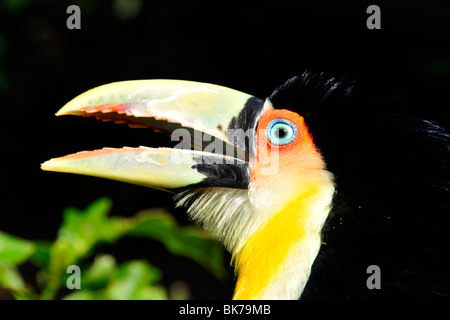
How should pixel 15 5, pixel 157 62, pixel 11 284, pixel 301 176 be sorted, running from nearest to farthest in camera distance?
pixel 301 176 → pixel 11 284 → pixel 15 5 → pixel 157 62

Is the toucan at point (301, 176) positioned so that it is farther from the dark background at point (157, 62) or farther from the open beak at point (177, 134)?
the dark background at point (157, 62)

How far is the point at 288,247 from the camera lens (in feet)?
5.78

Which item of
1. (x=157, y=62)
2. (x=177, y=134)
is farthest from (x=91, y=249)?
(x=157, y=62)

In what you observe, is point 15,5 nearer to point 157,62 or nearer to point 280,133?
point 157,62

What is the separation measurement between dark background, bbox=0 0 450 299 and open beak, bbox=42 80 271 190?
2.08m

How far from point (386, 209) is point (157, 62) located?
3736 millimetres

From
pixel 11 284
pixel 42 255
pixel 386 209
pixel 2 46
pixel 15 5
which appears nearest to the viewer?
pixel 386 209

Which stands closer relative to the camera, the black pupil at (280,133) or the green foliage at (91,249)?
the black pupil at (280,133)

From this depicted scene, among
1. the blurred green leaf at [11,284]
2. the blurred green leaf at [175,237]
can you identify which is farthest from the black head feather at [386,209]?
the blurred green leaf at [11,284]

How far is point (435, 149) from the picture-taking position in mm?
1729

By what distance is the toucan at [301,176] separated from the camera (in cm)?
167

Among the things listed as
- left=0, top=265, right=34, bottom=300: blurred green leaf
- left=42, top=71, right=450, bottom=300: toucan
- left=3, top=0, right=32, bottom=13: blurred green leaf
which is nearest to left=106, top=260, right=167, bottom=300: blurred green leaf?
left=0, top=265, right=34, bottom=300: blurred green leaf
